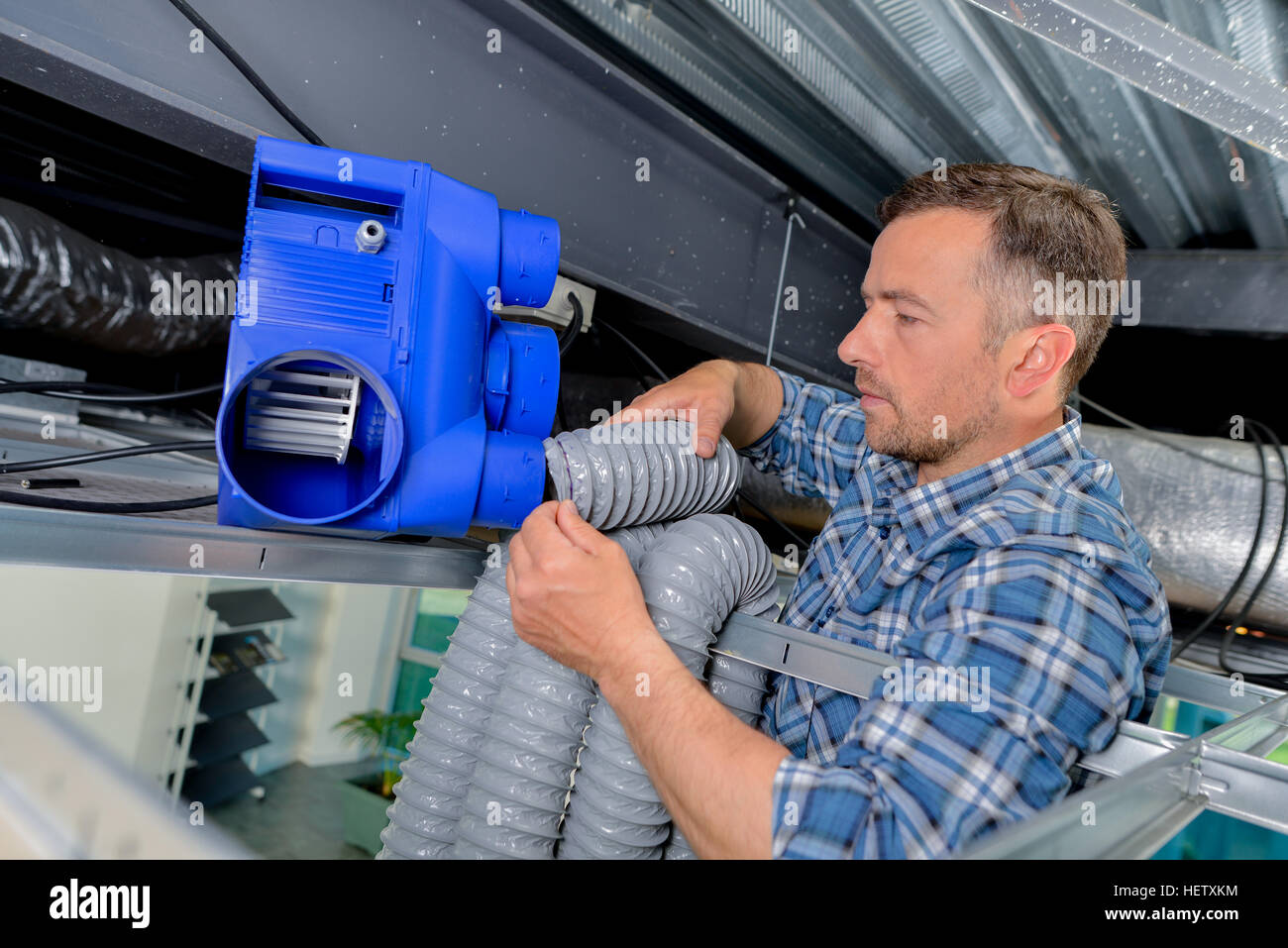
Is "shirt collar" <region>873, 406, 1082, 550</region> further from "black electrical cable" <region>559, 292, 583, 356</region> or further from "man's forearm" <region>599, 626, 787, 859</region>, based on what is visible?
"black electrical cable" <region>559, 292, 583, 356</region>

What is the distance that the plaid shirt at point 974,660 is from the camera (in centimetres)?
68

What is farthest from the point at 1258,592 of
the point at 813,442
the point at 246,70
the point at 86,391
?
the point at 86,391

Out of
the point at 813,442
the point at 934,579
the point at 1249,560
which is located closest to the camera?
the point at 934,579

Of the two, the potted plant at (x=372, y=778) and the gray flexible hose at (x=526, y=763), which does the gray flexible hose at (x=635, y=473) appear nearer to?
the gray flexible hose at (x=526, y=763)

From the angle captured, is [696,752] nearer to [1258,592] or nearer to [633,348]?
[633,348]

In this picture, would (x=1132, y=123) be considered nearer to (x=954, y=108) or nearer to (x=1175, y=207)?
(x=954, y=108)

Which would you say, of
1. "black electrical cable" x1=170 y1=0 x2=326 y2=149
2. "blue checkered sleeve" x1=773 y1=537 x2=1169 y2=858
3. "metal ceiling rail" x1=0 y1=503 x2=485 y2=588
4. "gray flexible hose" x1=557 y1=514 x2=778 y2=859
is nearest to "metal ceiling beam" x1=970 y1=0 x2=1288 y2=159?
"blue checkered sleeve" x1=773 y1=537 x2=1169 y2=858

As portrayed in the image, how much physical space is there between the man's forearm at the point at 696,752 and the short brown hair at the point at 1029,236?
583mm

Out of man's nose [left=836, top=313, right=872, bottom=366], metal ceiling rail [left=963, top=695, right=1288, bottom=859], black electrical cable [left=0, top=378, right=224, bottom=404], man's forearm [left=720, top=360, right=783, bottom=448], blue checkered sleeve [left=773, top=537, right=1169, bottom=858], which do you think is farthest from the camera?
man's forearm [left=720, top=360, right=783, bottom=448]

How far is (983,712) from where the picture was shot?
2.31ft

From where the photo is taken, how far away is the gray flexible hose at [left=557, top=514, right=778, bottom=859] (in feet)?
2.88

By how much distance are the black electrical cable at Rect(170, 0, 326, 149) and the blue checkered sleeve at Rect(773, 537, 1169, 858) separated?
88 centimetres

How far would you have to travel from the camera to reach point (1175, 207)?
1873 mm

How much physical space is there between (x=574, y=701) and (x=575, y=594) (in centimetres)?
15
